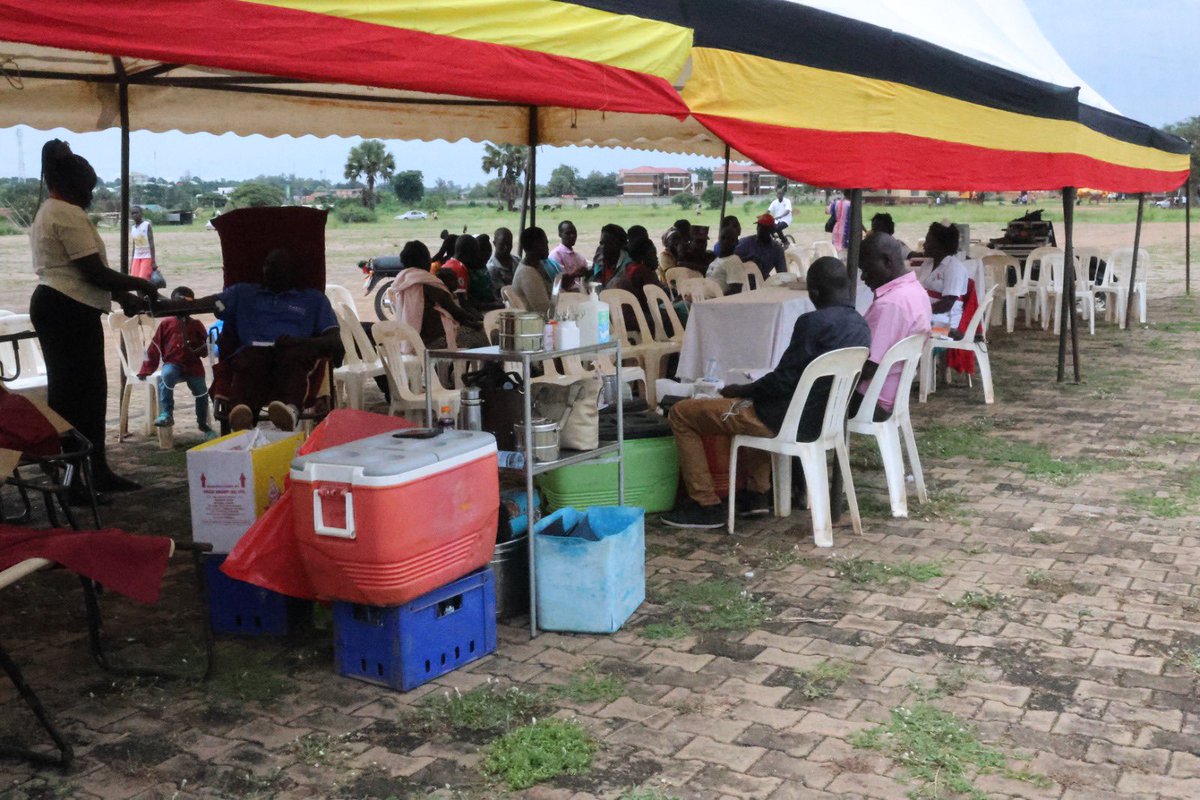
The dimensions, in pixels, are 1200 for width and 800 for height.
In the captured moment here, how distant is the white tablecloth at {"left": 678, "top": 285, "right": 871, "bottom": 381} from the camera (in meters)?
7.37

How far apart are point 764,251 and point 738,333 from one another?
5138 millimetres

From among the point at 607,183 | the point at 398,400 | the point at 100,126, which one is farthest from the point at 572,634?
the point at 607,183

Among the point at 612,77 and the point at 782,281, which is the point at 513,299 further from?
the point at 612,77

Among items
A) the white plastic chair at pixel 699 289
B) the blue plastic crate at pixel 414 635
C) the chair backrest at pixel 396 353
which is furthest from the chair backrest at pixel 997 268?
the blue plastic crate at pixel 414 635

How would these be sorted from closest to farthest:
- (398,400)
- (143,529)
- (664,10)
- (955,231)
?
(664,10)
(143,529)
(398,400)
(955,231)

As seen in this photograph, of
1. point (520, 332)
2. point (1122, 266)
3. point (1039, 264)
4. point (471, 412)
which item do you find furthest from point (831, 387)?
point (1122, 266)

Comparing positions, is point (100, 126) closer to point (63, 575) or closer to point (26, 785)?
point (63, 575)

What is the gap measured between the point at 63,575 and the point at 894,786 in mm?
3942

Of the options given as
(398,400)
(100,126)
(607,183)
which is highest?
(607,183)

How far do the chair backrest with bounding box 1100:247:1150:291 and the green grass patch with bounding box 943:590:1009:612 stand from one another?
1087 cm

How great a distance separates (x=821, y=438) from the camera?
17.9 ft

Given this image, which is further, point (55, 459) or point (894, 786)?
point (55, 459)

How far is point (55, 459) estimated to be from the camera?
14.7ft

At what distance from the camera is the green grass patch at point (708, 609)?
450 centimetres
